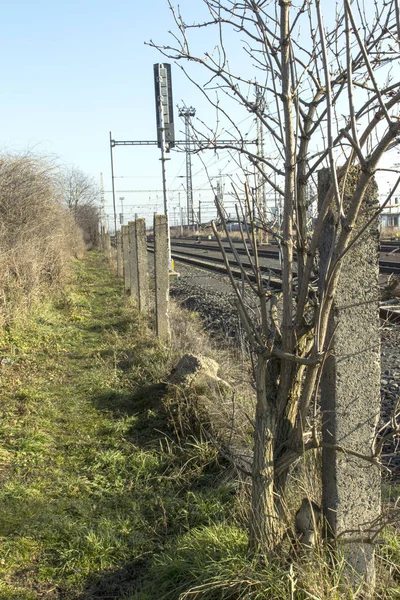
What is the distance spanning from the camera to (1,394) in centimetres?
662

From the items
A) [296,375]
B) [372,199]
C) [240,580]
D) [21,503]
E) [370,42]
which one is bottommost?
[21,503]

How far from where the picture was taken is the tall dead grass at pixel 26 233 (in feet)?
36.1

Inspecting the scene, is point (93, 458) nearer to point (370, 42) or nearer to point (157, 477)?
point (157, 477)

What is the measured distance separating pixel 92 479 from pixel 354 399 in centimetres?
261

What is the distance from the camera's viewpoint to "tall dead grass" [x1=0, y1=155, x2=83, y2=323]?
1102 centimetres

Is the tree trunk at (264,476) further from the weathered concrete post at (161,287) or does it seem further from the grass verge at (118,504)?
the weathered concrete post at (161,287)

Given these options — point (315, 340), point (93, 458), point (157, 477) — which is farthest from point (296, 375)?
point (93, 458)

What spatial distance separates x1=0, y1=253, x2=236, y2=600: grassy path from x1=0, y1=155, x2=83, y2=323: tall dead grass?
3029mm

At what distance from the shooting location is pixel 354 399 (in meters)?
2.63

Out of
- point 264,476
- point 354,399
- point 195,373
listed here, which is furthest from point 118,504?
point 354,399

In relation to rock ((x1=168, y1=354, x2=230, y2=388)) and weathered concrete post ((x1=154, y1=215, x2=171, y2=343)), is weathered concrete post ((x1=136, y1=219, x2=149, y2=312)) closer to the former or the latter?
weathered concrete post ((x1=154, y1=215, x2=171, y2=343))

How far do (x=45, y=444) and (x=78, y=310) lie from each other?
811 cm

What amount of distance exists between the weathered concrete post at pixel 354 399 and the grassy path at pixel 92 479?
1.12 metres

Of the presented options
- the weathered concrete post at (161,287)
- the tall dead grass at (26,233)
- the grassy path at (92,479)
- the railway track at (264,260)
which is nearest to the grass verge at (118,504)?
the grassy path at (92,479)
